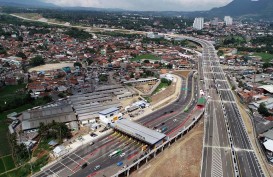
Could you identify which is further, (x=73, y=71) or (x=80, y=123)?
(x=73, y=71)

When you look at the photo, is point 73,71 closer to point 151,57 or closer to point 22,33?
point 151,57

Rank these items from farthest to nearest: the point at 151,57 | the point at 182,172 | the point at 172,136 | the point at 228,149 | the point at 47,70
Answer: the point at 151,57
the point at 47,70
the point at 172,136
the point at 228,149
the point at 182,172

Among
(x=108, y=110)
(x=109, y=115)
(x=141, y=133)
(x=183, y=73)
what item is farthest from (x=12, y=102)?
(x=183, y=73)

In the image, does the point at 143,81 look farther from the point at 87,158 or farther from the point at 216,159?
the point at 216,159

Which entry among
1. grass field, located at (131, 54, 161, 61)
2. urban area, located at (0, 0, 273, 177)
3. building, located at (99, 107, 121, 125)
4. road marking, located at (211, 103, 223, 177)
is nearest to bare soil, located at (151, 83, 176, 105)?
urban area, located at (0, 0, 273, 177)

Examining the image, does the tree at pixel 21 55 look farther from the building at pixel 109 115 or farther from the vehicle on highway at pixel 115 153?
the vehicle on highway at pixel 115 153

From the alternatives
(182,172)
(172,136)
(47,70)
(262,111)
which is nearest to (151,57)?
(47,70)
